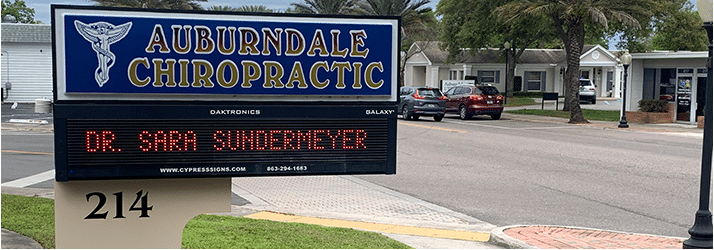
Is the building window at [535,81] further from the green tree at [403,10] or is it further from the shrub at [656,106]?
the shrub at [656,106]

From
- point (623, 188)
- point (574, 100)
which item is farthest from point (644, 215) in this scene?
point (574, 100)

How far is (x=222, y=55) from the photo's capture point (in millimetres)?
5672

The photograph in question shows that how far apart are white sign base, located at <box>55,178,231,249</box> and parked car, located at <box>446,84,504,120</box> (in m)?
26.8

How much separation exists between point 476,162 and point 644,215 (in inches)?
247

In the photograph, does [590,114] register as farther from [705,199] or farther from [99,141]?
[99,141]

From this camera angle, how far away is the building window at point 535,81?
5557 cm

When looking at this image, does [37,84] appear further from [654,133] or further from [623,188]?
[623,188]

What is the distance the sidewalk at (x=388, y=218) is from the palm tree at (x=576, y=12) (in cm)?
1736

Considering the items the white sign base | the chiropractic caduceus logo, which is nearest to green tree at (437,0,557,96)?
the white sign base

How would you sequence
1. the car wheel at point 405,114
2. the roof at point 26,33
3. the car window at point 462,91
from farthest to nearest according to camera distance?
1. the roof at point 26,33
2. the car window at point 462,91
3. the car wheel at point 405,114

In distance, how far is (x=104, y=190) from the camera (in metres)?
5.82

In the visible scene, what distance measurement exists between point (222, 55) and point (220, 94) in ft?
1.01

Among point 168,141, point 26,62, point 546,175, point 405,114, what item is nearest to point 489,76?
point 405,114

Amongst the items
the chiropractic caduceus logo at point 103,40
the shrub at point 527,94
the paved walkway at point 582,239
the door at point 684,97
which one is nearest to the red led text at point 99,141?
the chiropractic caduceus logo at point 103,40
